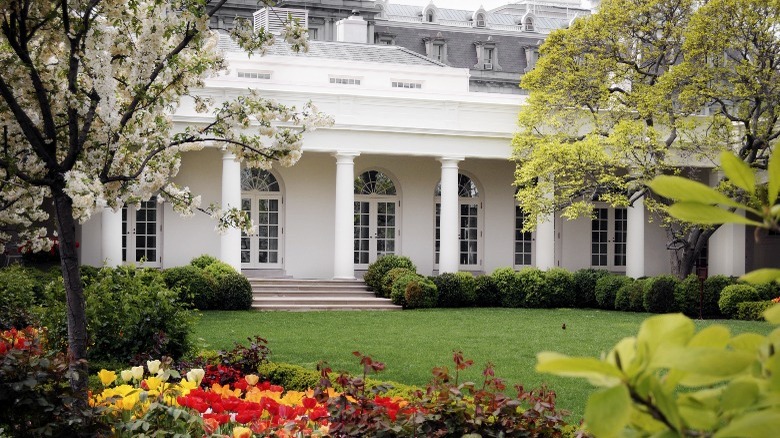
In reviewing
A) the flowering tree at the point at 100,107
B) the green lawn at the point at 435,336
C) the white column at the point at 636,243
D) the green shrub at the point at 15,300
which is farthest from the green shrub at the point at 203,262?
the flowering tree at the point at 100,107

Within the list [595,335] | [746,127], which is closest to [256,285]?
[595,335]

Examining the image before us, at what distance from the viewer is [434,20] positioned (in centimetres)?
6228

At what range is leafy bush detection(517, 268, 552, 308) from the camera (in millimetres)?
23406

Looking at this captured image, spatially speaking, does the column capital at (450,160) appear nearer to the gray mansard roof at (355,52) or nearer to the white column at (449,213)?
the white column at (449,213)

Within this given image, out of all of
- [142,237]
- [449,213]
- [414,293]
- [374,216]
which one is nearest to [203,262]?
[142,237]

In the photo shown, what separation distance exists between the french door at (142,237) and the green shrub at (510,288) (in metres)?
8.52

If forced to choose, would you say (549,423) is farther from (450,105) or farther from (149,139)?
(450,105)

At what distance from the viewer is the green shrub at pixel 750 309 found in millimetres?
19766

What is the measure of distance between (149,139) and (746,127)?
17895 mm

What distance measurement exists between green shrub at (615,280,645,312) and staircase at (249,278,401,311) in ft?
17.0

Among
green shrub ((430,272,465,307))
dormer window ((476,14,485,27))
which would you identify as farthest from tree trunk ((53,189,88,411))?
dormer window ((476,14,485,27))

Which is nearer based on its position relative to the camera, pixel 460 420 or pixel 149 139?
pixel 460 420

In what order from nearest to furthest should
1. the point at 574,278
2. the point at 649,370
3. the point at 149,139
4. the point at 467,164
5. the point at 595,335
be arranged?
the point at 649,370 < the point at 149,139 < the point at 595,335 < the point at 574,278 < the point at 467,164

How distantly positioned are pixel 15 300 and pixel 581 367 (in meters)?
13.8
